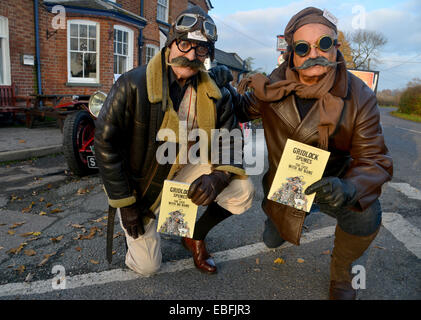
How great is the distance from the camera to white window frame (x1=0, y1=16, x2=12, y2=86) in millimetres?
9039

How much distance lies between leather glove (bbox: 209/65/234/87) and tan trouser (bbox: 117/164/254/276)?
0.69 m

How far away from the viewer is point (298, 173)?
2146 millimetres

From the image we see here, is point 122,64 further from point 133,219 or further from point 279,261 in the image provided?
point 279,261

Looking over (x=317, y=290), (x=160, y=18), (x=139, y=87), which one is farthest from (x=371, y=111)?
(x=160, y=18)

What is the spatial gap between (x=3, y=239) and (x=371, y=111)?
3212mm

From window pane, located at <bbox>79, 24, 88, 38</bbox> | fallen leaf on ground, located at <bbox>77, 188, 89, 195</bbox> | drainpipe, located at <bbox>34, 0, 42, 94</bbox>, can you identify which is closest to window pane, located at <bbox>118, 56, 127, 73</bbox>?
window pane, located at <bbox>79, 24, 88, 38</bbox>

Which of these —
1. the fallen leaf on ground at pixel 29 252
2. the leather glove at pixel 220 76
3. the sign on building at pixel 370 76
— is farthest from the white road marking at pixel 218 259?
the sign on building at pixel 370 76

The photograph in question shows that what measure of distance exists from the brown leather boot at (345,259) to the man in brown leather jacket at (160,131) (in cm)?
76

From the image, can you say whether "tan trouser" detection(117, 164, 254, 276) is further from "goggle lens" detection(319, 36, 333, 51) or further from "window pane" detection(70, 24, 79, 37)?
"window pane" detection(70, 24, 79, 37)

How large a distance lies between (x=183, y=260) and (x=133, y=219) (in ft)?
2.10

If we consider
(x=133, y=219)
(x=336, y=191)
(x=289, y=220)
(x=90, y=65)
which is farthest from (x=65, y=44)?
(x=336, y=191)

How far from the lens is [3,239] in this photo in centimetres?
298
